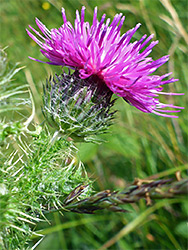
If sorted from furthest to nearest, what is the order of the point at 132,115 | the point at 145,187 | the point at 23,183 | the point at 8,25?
the point at 8,25
the point at 132,115
the point at 23,183
the point at 145,187

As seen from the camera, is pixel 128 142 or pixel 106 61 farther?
pixel 128 142

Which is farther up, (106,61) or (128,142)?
(106,61)

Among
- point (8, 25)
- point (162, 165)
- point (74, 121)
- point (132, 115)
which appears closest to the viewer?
point (74, 121)

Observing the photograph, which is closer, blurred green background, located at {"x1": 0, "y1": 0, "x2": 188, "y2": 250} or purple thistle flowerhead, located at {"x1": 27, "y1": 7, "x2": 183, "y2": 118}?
purple thistle flowerhead, located at {"x1": 27, "y1": 7, "x2": 183, "y2": 118}

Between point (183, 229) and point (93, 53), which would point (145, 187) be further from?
point (183, 229)

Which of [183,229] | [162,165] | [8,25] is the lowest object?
[183,229]

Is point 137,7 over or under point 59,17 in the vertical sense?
under

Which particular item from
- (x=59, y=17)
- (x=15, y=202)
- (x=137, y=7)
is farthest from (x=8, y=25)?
(x=15, y=202)

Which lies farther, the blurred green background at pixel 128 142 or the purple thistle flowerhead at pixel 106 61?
the blurred green background at pixel 128 142
